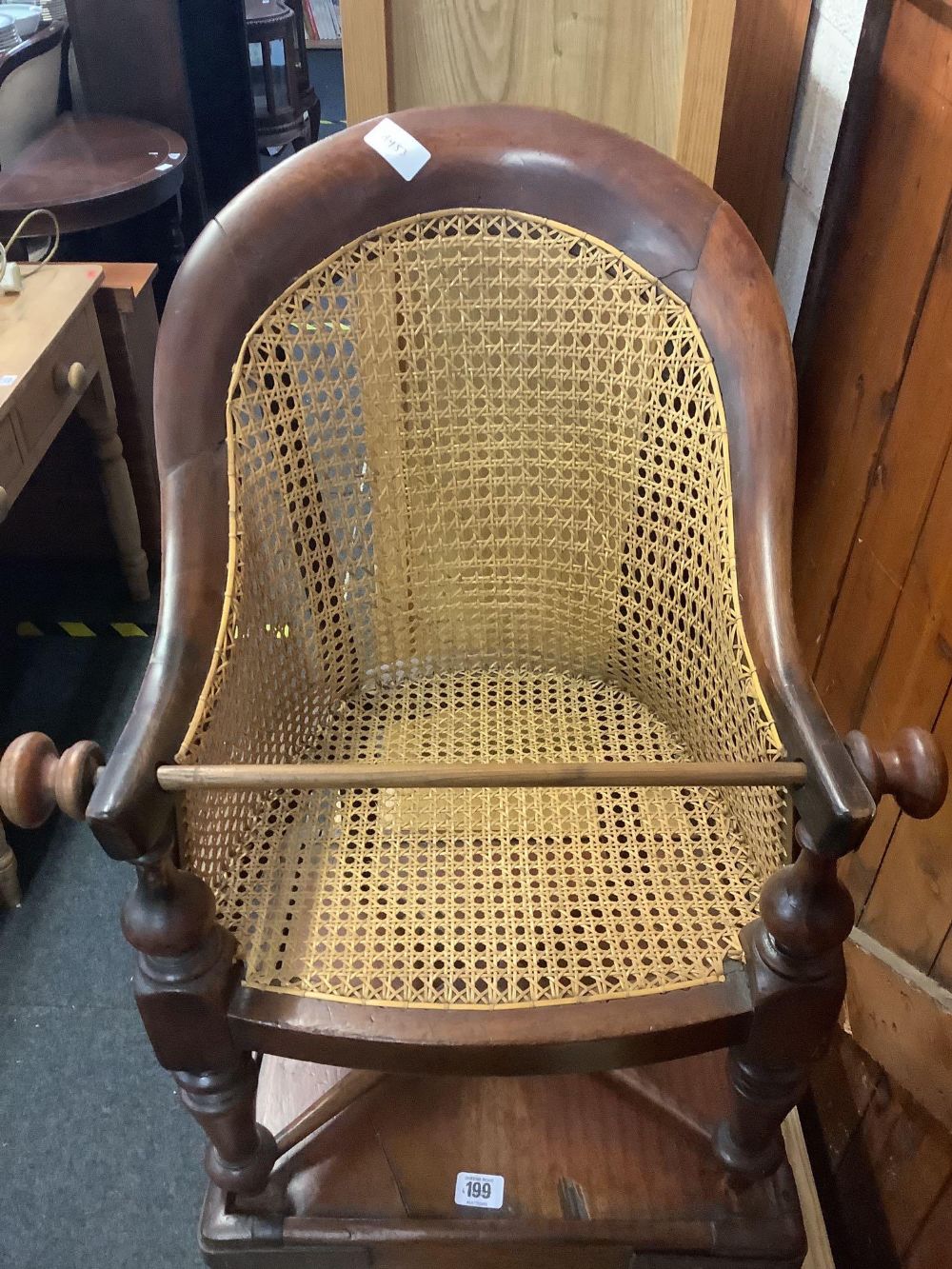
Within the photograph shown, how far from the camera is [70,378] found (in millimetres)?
1359

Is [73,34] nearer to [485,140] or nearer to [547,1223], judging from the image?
[485,140]

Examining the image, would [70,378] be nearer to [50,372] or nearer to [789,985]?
[50,372]

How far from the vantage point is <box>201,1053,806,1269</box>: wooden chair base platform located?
2.87 ft

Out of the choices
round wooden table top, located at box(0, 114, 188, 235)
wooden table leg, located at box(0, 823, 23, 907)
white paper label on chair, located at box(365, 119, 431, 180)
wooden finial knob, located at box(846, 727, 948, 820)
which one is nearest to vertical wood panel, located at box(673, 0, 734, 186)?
white paper label on chair, located at box(365, 119, 431, 180)

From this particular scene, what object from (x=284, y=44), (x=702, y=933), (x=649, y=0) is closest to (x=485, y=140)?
(x=649, y=0)

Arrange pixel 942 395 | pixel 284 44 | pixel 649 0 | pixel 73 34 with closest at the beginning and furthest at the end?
pixel 942 395 → pixel 649 0 → pixel 73 34 → pixel 284 44

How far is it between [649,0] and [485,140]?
270mm

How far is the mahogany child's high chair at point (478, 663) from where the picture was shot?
2.27 feet

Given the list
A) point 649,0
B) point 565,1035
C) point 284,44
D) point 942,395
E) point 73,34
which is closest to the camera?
point 565,1035

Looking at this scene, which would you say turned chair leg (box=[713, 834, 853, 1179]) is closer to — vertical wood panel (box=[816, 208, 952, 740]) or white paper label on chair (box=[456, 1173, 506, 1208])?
white paper label on chair (box=[456, 1173, 506, 1208])

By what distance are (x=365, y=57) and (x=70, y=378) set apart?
60 cm

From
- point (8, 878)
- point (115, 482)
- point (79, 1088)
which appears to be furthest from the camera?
point (115, 482)

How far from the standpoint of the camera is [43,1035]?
122cm

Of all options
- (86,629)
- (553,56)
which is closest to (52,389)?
(86,629)
